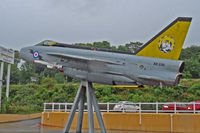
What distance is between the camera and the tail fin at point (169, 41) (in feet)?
33.0

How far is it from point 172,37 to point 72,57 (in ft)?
16.2

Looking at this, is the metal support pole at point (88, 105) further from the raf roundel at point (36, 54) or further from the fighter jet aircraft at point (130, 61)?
the raf roundel at point (36, 54)

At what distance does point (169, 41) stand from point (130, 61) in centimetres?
201

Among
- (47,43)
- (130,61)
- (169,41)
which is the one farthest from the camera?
(47,43)

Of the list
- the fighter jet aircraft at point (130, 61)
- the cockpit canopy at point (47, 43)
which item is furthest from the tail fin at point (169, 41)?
the cockpit canopy at point (47, 43)

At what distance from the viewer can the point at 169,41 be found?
403 inches

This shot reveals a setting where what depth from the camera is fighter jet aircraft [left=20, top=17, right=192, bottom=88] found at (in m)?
10.0

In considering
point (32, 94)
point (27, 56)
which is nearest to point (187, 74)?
point (32, 94)

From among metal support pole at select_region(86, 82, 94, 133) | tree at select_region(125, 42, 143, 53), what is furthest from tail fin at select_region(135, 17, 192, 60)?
tree at select_region(125, 42, 143, 53)

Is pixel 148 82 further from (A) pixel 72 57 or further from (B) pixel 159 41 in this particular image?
(A) pixel 72 57

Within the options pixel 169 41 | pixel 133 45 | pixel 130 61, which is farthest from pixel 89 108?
pixel 133 45

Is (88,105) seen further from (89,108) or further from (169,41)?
(169,41)

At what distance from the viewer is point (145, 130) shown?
16.3 meters

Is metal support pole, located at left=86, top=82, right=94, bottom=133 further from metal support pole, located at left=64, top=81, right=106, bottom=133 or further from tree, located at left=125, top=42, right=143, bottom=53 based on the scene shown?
tree, located at left=125, top=42, right=143, bottom=53
